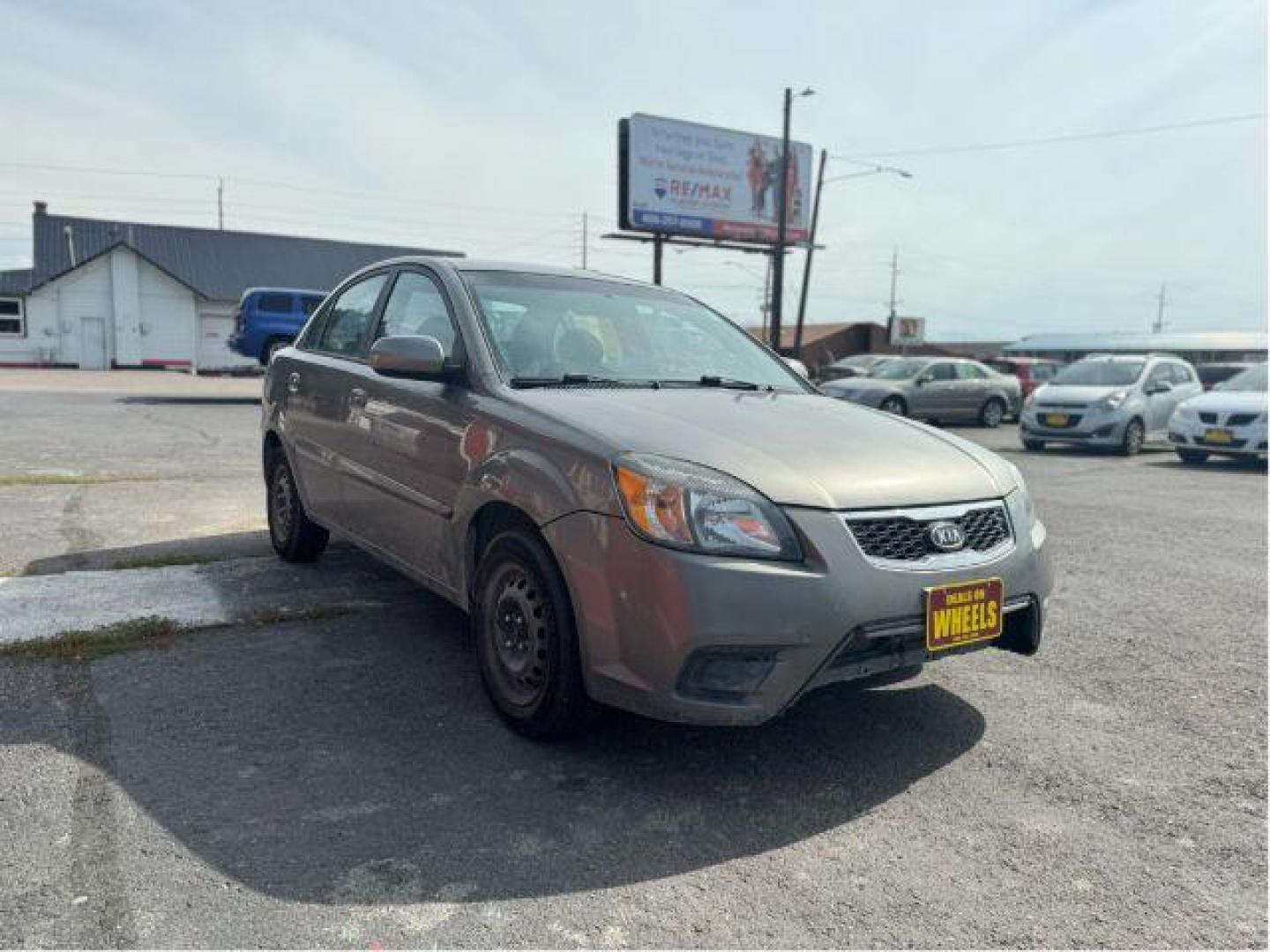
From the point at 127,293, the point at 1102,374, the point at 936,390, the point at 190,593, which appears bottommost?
the point at 190,593

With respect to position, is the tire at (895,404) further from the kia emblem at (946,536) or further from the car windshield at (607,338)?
the kia emblem at (946,536)

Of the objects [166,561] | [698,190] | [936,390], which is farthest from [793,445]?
[698,190]

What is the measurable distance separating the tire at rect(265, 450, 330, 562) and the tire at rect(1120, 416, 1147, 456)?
12660 mm

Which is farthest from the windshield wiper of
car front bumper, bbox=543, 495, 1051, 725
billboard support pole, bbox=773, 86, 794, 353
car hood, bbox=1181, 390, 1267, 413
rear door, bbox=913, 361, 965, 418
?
billboard support pole, bbox=773, 86, 794, 353

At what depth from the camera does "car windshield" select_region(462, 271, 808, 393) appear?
368 centimetres

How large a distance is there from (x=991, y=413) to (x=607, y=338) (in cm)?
1751

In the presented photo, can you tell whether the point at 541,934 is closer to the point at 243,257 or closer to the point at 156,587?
the point at 156,587

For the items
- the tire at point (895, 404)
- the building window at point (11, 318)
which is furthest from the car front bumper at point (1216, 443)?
the building window at point (11, 318)

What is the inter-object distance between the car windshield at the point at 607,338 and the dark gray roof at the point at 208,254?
38.2 meters

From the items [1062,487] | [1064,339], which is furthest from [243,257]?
[1064,339]

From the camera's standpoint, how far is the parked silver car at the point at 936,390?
1762cm

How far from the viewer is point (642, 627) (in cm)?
266

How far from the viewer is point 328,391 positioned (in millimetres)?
4633

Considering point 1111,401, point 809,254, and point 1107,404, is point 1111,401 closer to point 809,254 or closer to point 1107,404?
point 1107,404
